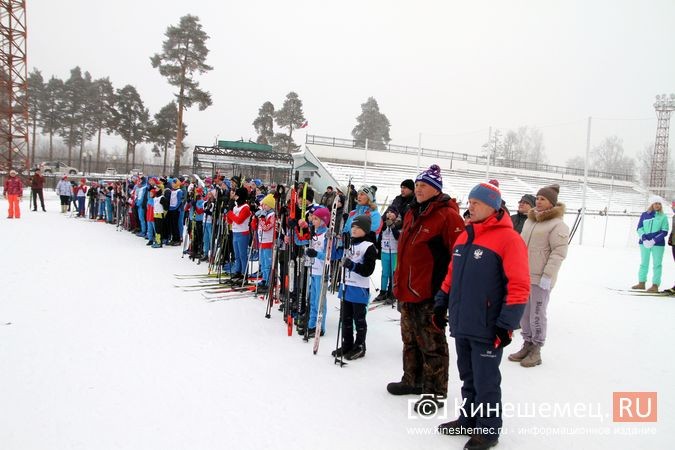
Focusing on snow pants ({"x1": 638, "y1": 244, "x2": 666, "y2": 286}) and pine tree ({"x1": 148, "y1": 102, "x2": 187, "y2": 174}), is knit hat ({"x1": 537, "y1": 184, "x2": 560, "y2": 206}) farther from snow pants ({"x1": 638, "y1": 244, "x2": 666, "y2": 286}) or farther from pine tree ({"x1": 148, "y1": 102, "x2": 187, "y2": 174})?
pine tree ({"x1": 148, "y1": 102, "x2": 187, "y2": 174})

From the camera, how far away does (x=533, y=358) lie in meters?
4.40

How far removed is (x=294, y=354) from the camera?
4.45 meters

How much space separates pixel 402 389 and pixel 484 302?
1424 millimetres

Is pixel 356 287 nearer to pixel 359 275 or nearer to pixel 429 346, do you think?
pixel 359 275

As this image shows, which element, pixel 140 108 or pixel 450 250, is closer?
pixel 450 250

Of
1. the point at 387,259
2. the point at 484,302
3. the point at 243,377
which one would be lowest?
the point at 243,377

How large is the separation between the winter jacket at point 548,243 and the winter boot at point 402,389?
1.88 metres

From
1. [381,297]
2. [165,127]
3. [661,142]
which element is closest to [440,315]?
[381,297]

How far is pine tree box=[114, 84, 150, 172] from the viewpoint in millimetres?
43812

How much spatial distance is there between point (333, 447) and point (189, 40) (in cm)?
3581

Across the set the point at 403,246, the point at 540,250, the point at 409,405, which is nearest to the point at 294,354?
the point at 409,405

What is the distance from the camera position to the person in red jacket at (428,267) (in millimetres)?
3338

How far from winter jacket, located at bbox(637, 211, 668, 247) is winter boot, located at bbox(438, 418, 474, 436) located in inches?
282

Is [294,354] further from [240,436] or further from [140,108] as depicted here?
[140,108]
